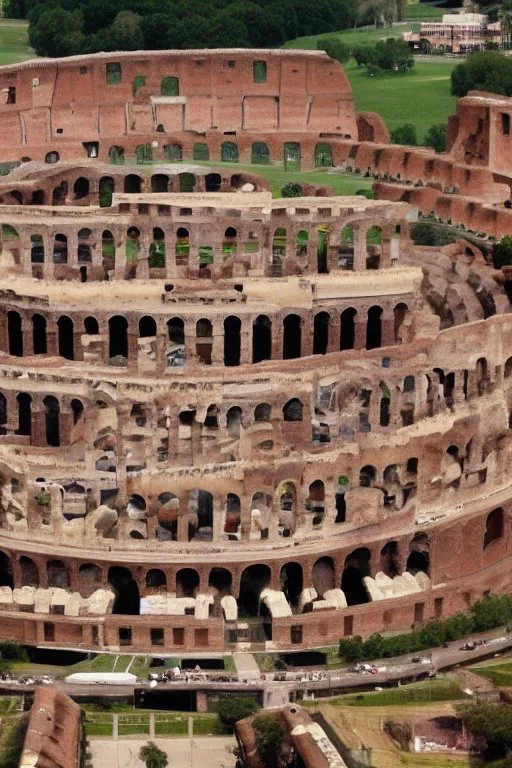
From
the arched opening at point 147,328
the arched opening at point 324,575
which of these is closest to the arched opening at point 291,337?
the arched opening at point 147,328

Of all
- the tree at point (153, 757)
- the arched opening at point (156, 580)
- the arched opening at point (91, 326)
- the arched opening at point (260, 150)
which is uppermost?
the arched opening at point (260, 150)

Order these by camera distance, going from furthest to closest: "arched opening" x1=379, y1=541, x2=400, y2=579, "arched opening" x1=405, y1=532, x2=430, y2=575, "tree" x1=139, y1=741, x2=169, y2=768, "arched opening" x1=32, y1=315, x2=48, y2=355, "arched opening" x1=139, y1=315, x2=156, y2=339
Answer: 1. "arched opening" x1=32, y1=315, x2=48, y2=355
2. "arched opening" x1=139, y1=315, x2=156, y2=339
3. "arched opening" x1=405, y1=532, x2=430, y2=575
4. "arched opening" x1=379, y1=541, x2=400, y2=579
5. "tree" x1=139, y1=741, x2=169, y2=768

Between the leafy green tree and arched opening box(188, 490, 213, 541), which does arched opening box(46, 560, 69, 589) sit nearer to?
arched opening box(188, 490, 213, 541)

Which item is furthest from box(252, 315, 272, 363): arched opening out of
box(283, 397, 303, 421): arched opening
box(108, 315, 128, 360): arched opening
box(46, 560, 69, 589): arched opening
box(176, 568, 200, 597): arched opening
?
box(46, 560, 69, 589): arched opening

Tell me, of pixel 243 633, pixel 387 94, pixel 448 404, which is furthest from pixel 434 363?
pixel 387 94

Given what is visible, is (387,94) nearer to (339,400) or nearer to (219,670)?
(339,400)

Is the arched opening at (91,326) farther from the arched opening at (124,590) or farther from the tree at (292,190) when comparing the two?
the tree at (292,190)

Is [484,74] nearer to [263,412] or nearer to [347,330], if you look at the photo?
[347,330]
